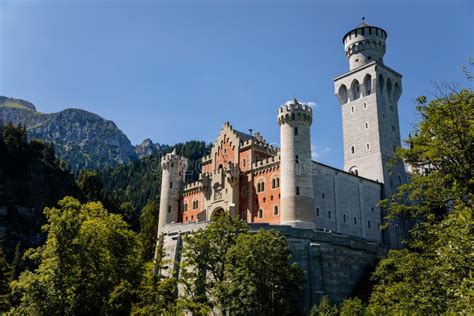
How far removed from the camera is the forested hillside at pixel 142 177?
162 metres

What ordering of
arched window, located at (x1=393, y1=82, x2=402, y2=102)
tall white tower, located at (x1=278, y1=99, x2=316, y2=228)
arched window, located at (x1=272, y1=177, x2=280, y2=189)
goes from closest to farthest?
tall white tower, located at (x1=278, y1=99, x2=316, y2=228), arched window, located at (x1=272, y1=177, x2=280, y2=189), arched window, located at (x1=393, y1=82, x2=402, y2=102)

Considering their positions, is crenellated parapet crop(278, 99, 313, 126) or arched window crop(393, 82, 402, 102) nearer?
crenellated parapet crop(278, 99, 313, 126)

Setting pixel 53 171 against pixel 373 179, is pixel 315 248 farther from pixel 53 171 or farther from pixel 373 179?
pixel 53 171

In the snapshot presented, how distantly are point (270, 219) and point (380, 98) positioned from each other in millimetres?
28018

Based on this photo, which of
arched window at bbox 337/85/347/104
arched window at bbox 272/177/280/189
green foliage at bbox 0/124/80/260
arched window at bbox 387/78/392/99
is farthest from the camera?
green foliage at bbox 0/124/80/260

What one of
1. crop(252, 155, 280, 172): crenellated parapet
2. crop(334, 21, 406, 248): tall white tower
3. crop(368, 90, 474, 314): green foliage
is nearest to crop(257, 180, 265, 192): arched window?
crop(252, 155, 280, 172): crenellated parapet

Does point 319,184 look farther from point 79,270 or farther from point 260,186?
point 79,270

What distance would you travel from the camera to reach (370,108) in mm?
72562

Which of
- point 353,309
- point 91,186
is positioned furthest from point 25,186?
point 353,309

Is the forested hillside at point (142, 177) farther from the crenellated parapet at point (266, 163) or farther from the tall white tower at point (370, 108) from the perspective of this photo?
the crenellated parapet at point (266, 163)

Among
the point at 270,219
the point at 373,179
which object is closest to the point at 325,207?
the point at 270,219

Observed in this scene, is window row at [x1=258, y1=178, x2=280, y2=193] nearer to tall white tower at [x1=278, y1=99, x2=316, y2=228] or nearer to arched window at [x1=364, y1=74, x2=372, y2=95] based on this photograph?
tall white tower at [x1=278, y1=99, x2=316, y2=228]

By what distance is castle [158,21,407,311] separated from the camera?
156 ft

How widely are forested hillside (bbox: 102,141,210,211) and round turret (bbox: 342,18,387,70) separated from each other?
8957 centimetres
